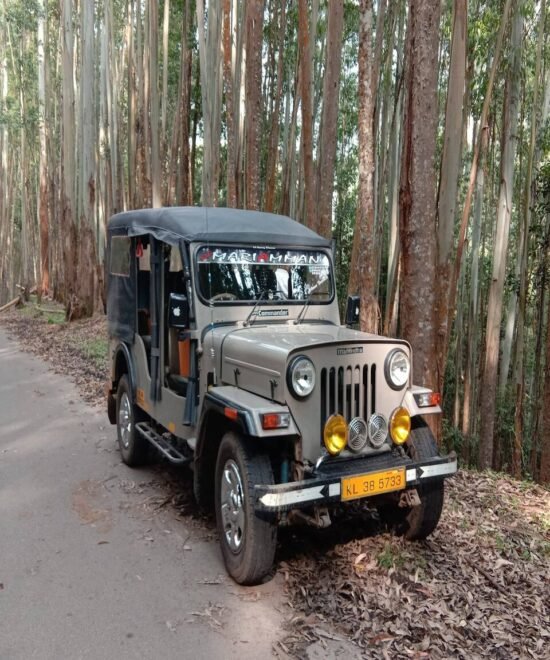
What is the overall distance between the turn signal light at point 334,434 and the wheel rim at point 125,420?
306 cm

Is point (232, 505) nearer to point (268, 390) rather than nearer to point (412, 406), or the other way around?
point (268, 390)

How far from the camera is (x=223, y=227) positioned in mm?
4875

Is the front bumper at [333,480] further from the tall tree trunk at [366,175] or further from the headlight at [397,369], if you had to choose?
the tall tree trunk at [366,175]

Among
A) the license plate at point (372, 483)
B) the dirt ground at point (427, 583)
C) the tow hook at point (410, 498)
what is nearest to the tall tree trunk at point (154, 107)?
the dirt ground at point (427, 583)

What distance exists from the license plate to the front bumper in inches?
0.8

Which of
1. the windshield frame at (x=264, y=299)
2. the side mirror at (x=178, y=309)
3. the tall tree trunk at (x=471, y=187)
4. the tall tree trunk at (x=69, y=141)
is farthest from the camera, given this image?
the tall tree trunk at (x=69, y=141)

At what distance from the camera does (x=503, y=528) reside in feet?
15.5

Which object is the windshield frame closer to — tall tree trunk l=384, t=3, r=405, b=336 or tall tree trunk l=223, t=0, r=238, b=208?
tall tree trunk l=223, t=0, r=238, b=208

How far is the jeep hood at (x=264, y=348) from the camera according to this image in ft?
12.3

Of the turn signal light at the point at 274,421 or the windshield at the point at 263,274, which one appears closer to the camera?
the turn signal light at the point at 274,421

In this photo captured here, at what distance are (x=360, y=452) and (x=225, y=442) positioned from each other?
900mm

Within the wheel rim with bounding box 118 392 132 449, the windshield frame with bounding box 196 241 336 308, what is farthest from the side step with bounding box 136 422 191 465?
the windshield frame with bounding box 196 241 336 308

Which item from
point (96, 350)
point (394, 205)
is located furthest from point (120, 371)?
point (394, 205)

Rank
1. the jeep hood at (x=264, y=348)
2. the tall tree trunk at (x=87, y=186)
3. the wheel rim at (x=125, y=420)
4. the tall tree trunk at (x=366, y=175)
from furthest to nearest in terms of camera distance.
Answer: the tall tree trunk at (x=87, y=186), the tall tree trunk at (x=366, y=175), the wheel rim at (x=125, y=420), the jeep hood at (x=264, y=348)
